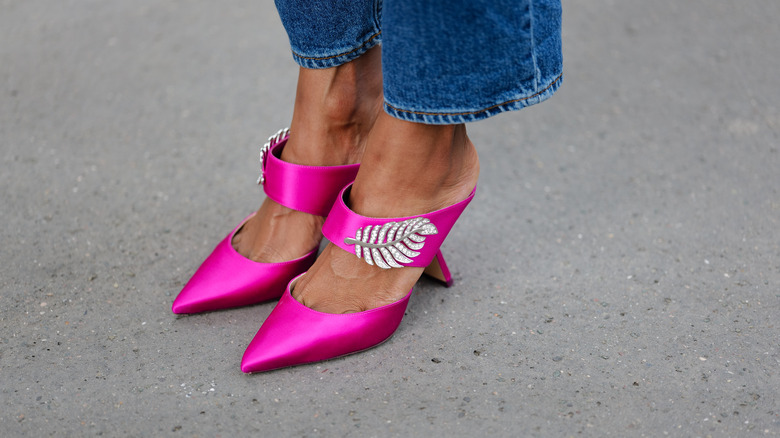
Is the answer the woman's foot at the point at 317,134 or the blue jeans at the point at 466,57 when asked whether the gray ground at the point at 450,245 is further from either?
the blue jeans at the point at 466,57

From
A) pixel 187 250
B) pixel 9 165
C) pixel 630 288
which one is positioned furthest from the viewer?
pixel 9 165

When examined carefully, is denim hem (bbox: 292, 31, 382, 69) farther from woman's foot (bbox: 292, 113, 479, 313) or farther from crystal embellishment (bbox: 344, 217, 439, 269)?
crystal embellishment (bbox: 344, 217, 439, 269)

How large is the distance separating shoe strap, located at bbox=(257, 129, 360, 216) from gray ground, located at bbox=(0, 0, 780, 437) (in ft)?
0.71

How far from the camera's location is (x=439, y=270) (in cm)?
131

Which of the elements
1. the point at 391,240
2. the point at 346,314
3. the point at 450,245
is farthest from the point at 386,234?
the point at 450,245

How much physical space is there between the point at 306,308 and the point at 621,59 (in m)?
1.66

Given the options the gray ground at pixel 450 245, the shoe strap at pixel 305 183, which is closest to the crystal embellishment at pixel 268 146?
the shoe strap at pixel 305 183

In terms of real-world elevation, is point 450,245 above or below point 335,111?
below

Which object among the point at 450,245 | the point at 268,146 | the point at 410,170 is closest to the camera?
the point at 410,170

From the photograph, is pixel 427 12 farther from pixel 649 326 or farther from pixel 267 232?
pixel 649 326

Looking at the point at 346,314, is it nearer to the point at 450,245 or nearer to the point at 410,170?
the point at 410,170

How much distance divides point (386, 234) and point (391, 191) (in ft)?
0.23

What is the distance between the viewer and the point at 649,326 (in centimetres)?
123

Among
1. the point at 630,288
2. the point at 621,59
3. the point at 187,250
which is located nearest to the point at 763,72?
the point at 621,59
